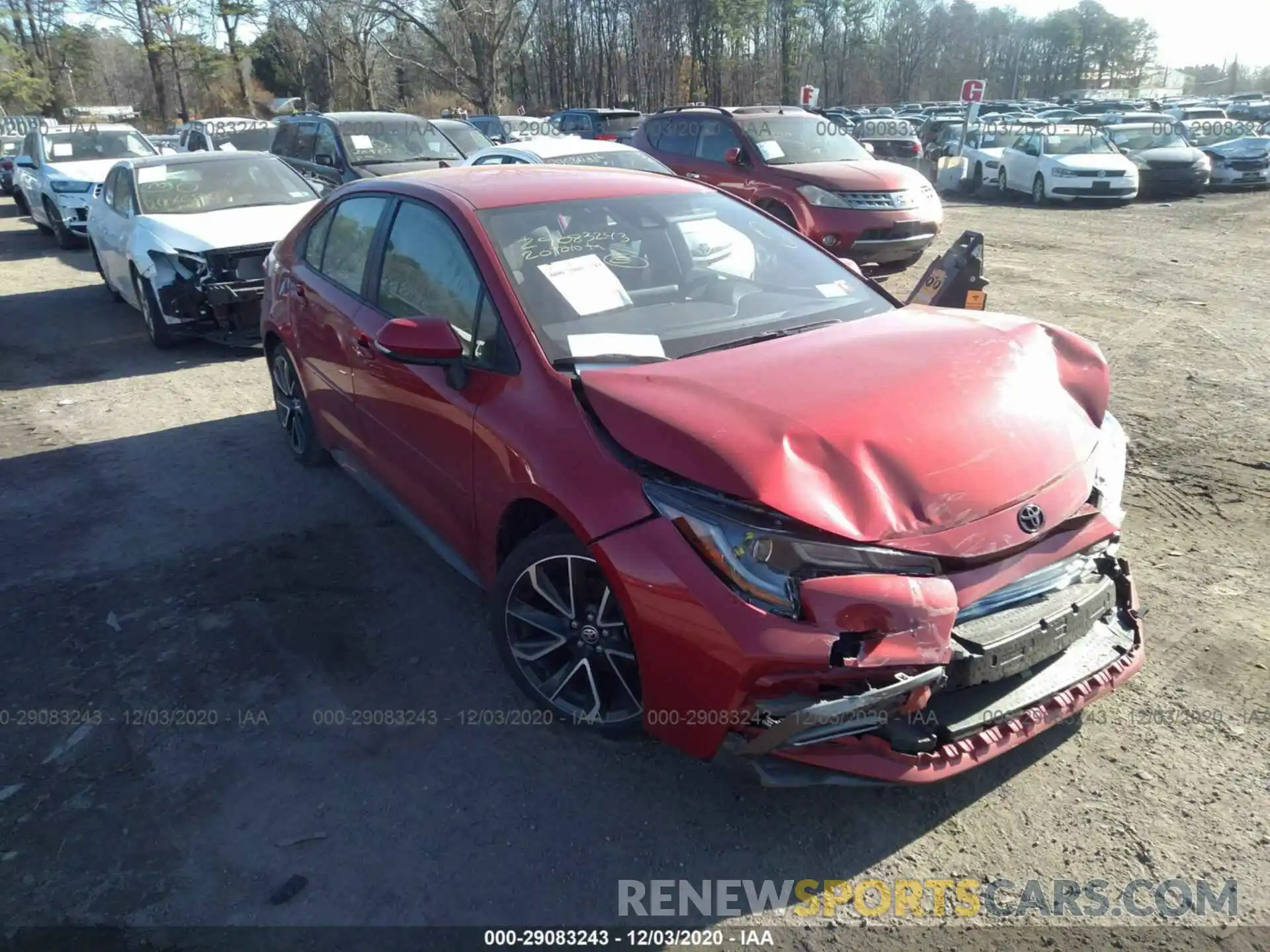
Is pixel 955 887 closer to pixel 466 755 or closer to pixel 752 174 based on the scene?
pixel 466 755

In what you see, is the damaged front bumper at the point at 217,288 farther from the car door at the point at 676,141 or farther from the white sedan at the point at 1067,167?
the white sedan at the point at 1067,167

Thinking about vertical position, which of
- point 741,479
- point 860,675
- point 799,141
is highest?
point 799,141

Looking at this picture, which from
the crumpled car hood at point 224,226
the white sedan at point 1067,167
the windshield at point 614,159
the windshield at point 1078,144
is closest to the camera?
the crumpled car hood at point 224,226

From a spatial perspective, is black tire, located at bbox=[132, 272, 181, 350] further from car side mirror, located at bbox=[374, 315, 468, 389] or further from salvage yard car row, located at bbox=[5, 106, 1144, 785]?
car side mirror, located at bbox=[374, 315, 468, 389]

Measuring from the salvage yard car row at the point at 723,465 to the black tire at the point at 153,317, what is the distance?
417 cm

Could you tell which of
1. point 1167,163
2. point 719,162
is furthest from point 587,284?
point 1167,163

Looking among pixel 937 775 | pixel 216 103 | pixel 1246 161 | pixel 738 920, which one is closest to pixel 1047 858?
pixel 937 775

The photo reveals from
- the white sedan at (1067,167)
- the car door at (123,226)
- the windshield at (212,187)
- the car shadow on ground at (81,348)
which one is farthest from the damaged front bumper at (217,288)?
the white sedan at (1067,167)

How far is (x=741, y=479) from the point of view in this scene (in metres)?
2.63

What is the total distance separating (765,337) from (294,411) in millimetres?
3364

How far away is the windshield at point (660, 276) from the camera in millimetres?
3488

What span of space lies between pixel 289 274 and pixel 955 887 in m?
4.54

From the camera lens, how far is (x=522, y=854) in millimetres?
2824

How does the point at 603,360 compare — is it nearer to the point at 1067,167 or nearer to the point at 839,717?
the point at 839,717
